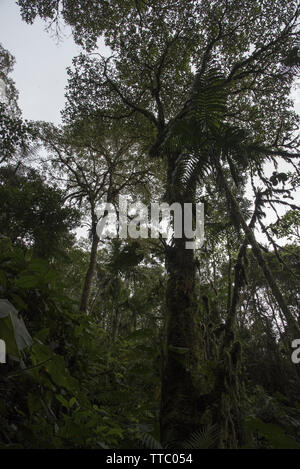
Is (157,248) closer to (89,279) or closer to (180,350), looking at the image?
(180,350)

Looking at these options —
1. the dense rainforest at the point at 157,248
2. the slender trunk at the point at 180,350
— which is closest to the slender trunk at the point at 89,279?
the dense rainforest at the point at 157,248

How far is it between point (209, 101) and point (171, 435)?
2.81 metres

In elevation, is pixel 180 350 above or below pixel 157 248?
below

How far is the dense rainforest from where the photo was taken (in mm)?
1264

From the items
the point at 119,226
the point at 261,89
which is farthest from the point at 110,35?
the point at 119,226

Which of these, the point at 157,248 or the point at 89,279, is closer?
the point at 157,248

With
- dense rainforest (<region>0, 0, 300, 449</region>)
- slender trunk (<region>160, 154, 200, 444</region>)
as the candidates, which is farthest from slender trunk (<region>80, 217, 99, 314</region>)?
slender trunk (<region>160, 154, 200, 444</region>)

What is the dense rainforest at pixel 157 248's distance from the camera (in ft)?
4.15

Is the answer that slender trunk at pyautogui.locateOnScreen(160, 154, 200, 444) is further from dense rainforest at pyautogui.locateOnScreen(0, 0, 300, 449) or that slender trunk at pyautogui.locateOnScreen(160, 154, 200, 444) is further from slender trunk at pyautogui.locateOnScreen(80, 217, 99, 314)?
slender trunk at pyautogui.locateOnScreen(80, 217, 99, 314)

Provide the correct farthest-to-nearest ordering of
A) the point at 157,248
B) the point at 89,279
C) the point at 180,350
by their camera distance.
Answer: the point at 89,279 → the point at 157,248 → the point at 180,350

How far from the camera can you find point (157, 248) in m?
4.42

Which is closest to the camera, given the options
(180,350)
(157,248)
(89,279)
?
(180,350)

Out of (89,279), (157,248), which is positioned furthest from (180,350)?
(89,279)

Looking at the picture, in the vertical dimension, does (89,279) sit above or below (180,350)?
above
